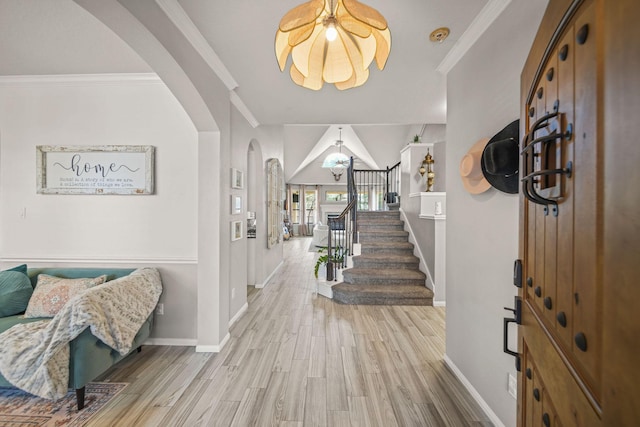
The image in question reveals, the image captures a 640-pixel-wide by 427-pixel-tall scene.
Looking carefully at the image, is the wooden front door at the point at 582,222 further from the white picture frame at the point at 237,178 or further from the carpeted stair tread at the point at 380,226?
the carpeted stair tread at the point at 380,226

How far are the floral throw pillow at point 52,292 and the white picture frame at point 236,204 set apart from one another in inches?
52.8

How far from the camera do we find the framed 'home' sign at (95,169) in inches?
103

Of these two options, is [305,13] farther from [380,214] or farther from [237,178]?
[380,214]

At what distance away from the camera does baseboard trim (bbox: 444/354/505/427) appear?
171cm

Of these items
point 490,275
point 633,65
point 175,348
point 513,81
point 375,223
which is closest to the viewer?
point 633,65

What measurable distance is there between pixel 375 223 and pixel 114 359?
14.5ft

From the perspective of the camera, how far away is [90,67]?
97.4 inches

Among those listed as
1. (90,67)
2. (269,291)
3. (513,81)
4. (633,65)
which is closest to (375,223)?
(269,291)

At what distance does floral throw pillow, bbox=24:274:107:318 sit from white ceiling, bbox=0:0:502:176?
1.99 metres

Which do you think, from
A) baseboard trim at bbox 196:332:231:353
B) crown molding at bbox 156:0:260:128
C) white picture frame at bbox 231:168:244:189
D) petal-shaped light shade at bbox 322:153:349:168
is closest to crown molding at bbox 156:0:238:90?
crown molding at bbox 156:0:260:128

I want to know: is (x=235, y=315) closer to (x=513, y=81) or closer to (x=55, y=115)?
(x=55, y=115)

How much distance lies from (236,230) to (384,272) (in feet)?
8.13

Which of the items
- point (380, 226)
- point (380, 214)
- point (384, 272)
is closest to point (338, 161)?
point (380, 214)

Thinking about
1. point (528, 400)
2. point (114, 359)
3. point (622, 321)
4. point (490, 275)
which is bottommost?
point (114, 359)
